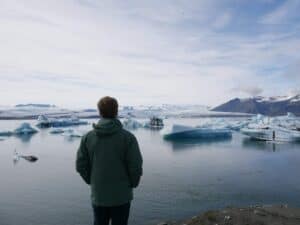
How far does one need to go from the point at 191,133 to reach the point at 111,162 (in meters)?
29.0

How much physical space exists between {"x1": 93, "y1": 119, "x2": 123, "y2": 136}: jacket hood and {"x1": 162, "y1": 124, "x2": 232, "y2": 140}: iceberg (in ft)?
91.7

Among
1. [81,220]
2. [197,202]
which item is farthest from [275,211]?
[81,220]

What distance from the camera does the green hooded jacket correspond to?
2574mm

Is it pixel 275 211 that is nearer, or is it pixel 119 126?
pixel 119 126

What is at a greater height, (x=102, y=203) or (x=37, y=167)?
(x=102, y=203)

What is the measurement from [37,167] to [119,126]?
46.5 ft

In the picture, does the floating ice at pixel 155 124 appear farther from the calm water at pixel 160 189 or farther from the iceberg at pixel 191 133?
the calm water at pixel 160 189

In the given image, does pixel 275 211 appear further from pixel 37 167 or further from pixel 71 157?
pixel 71 157

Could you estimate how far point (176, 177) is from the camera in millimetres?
12797

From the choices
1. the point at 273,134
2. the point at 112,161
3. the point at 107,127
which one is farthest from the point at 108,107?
the point at 273,134

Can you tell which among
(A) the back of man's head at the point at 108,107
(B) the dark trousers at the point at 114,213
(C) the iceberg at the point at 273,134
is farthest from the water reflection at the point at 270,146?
(A) the back of man's head at the point at 108,107

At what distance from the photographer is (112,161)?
2.61 metres

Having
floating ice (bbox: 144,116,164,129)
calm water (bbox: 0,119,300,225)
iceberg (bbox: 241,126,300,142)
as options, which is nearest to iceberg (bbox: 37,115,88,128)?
floating ice (bbox: 144,116,164,129)

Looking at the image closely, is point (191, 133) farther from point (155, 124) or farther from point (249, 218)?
point (249, 218)
